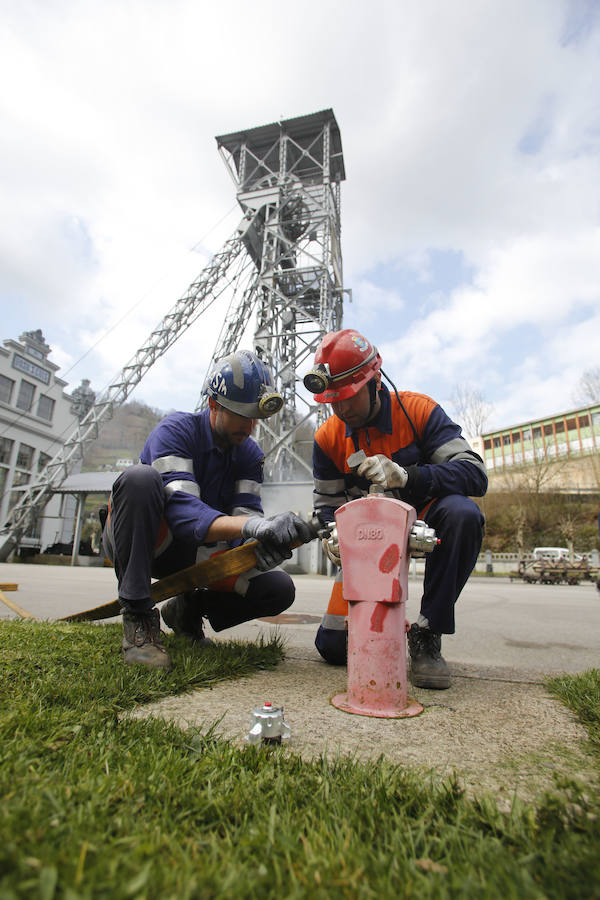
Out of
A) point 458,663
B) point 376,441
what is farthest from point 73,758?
point 458,663

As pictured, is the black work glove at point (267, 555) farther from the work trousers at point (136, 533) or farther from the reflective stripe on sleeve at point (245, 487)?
the reflective stripe on sleeve at point (245, 487)

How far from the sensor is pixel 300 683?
1802mm

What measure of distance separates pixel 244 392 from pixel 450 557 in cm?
120

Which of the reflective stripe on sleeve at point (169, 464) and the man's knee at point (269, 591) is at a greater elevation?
the reflective stripe on sleeve at point (169, 464)

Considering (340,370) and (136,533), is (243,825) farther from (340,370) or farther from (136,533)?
(340,370)

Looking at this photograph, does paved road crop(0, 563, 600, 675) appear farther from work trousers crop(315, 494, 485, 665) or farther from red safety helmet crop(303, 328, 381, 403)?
red safety helmet crop(303, 328, 381, 403)

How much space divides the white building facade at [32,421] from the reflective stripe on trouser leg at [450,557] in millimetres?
26246

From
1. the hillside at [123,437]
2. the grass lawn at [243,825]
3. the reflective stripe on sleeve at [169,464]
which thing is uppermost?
the hillside at [123,437]

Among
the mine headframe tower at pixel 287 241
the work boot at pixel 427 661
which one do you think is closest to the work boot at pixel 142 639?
the work boot at pixel 427 661

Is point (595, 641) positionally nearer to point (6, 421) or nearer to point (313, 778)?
point (313, 778)

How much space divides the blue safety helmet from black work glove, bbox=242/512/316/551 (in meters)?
0.59

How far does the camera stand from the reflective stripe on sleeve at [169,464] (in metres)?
2.23

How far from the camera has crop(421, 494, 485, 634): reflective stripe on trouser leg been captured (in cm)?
194

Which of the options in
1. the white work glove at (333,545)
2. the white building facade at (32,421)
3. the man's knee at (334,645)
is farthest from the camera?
the white building facade at (32,421)
